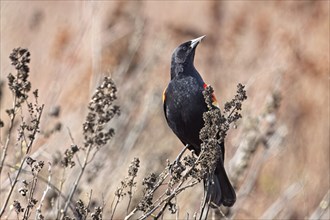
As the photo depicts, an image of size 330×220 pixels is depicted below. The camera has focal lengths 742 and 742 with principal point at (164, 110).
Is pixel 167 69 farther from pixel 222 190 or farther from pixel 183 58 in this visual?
pixel 222 190

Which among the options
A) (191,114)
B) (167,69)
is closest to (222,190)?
(191,114)

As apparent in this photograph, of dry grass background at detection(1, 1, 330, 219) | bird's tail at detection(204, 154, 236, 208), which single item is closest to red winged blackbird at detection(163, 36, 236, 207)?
bird's tail at detection(204, 154, 236, 208)

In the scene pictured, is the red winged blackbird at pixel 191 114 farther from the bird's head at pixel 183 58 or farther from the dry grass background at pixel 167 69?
→ the dry grass background at pixel 167 69

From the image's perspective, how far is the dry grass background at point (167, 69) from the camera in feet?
16.9

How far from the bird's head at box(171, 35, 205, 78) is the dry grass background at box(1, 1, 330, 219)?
517 mm

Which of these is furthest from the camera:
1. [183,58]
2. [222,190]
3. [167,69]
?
[167,69]

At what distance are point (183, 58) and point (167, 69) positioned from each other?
143 inches

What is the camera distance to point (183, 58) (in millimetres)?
4500

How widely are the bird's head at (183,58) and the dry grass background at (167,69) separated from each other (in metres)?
0.52

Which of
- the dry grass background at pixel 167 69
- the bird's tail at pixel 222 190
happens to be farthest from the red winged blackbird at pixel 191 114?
the dry grass background at pixel 167 69

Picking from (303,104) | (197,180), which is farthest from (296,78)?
(197,180)

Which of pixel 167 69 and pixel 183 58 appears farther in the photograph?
pixel 167 69

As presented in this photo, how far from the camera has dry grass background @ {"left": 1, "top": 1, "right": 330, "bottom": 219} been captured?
515 centimetres

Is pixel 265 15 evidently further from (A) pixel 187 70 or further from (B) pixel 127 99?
(A) pixel 187 70
